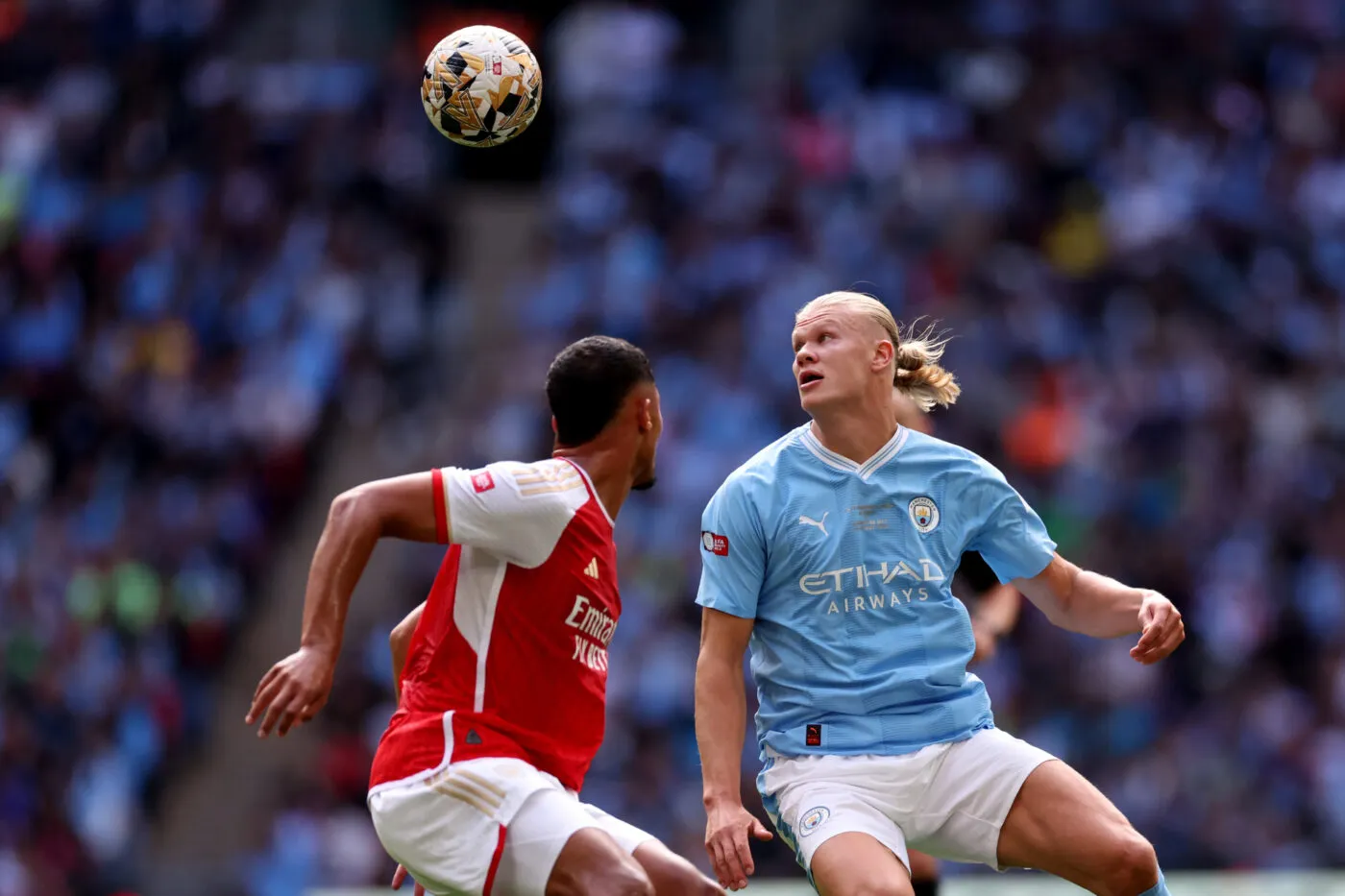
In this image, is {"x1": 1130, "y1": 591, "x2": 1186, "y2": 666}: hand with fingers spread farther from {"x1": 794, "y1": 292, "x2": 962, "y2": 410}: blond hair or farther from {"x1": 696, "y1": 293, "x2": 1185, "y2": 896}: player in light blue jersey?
{"x1": 794, "y1": 292, "x2": 962, "y2": 410}: blond hair

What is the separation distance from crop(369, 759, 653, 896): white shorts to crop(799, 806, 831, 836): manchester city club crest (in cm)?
54

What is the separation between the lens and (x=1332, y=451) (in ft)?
46.4

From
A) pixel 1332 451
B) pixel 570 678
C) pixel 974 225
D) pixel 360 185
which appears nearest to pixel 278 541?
pixel 360 185

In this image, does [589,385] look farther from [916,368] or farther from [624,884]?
[624,884]

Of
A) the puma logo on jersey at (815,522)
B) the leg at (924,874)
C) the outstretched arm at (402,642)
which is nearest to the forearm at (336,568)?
the outstretched arm at (402,642)

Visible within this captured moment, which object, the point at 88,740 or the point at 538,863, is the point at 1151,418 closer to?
the point at 88,740

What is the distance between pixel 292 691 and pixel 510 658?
0.74m

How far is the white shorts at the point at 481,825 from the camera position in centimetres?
496

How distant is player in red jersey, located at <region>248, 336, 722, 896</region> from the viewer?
491 centimetres

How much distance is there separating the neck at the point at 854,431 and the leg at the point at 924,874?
76.3 inches

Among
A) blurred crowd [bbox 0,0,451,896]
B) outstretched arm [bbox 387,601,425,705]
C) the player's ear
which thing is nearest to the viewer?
the player's ear

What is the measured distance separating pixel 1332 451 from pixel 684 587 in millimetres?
5385

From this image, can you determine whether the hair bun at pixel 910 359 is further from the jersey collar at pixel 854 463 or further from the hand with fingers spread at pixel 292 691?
the hand with fingers spread at pixel 292 691

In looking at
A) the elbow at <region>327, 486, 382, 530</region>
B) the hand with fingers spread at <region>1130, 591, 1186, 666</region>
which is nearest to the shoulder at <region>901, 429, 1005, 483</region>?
the hand with fingers spread at <region>1130, 591, 1186, 666</region>
